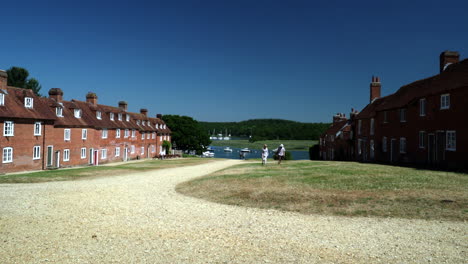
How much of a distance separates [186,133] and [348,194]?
78.7m

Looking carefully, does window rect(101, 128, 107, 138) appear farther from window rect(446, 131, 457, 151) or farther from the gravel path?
window rect(446, 131, 457, 151)

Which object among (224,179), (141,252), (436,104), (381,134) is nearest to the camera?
(141,252)

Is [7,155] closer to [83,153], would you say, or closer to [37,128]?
[37,128]

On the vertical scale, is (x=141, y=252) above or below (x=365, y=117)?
below

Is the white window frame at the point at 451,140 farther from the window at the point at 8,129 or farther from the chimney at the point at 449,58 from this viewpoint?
the window at the point at 8,129

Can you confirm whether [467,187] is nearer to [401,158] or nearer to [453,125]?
[453,125]

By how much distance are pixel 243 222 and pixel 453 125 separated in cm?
2345

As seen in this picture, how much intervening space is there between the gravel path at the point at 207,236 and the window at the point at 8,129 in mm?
22586

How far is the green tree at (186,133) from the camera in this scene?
299ft

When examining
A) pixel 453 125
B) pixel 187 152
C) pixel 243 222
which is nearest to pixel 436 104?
pixel 453 125

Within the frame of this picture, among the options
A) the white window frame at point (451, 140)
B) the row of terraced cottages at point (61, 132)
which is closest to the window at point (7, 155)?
the row of terraced cottages at point (61, 132)

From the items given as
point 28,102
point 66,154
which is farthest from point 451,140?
point 66,154

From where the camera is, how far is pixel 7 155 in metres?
34.2

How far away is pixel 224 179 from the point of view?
72.6 ft
